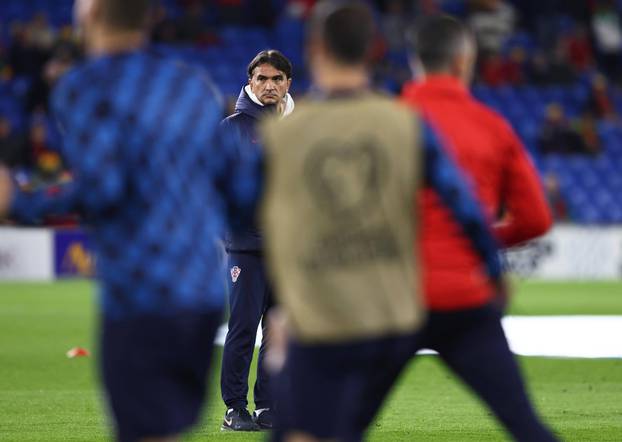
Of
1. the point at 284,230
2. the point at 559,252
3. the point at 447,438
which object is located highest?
the point at 284,230

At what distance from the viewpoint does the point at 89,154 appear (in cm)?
452

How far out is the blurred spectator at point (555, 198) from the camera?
28141 millimetres

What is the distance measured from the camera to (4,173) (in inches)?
185

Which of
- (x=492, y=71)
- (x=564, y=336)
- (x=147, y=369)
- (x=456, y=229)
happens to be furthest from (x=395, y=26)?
(x=147, y=369)

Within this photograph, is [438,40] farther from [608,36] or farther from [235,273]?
[608,36]

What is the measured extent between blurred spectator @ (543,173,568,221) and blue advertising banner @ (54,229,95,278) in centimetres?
931

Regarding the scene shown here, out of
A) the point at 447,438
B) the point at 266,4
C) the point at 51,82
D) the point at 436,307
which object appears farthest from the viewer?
the point at 266,4

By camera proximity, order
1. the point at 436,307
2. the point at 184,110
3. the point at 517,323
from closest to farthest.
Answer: the point at 184,110
the point at 436,307
the point at 517,323

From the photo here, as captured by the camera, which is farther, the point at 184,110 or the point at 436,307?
the point at 436,307

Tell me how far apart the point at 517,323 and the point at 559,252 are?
1015 centimetres

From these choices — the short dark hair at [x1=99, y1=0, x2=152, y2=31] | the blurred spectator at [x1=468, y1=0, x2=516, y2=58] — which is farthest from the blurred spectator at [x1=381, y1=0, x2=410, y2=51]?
the short dark hair at [x1=99, y1=0, x2=152, y2=31]

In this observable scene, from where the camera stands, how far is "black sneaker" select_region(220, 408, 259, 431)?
905 centimetres

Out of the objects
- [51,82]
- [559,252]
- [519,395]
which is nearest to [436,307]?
[519,395]

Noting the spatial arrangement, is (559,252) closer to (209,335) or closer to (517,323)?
(517,323)
